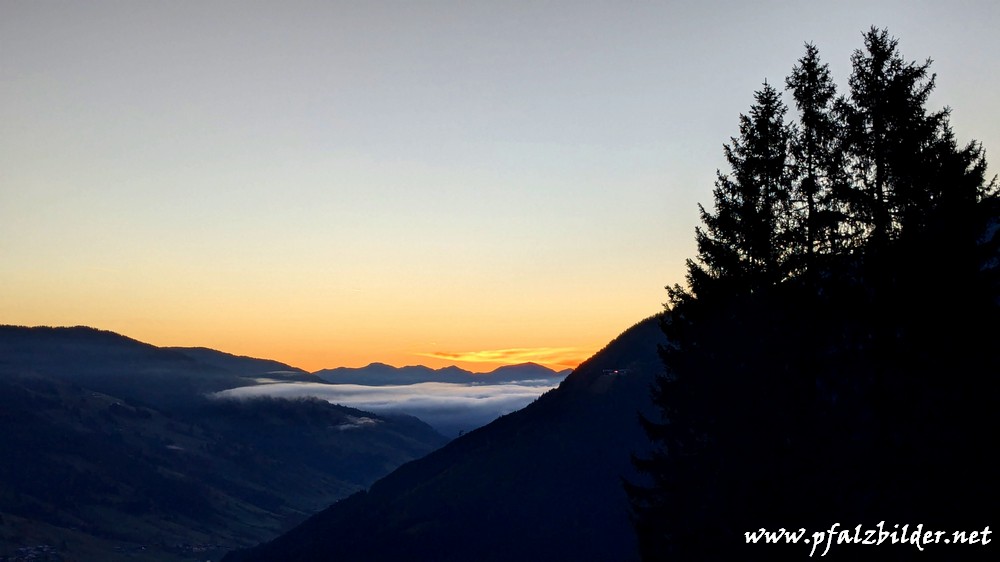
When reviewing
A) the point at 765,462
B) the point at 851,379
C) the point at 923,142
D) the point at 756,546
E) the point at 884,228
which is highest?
the point at 923,142

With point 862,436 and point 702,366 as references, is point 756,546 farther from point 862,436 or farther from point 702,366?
point 702,366

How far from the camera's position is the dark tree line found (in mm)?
26750

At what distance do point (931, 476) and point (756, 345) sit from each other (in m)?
11.4

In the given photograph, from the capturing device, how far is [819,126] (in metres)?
34.8

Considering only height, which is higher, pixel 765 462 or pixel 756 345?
pixel 756 345

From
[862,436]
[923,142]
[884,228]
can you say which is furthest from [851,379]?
[923,142]

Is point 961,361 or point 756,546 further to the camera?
point 756,546

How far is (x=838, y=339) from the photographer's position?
104 feet

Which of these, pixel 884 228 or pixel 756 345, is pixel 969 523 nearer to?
pixel 884 228

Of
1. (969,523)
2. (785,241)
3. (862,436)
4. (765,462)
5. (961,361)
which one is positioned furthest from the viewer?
(785,241)

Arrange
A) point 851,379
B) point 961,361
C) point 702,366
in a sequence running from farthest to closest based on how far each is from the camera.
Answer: point 702,366 < point 851,379 < point 961,361

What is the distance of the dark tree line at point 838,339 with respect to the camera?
26750mm

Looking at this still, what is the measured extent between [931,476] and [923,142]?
11.8 m

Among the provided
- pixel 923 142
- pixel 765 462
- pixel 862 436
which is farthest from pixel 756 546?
pixel 923 142
